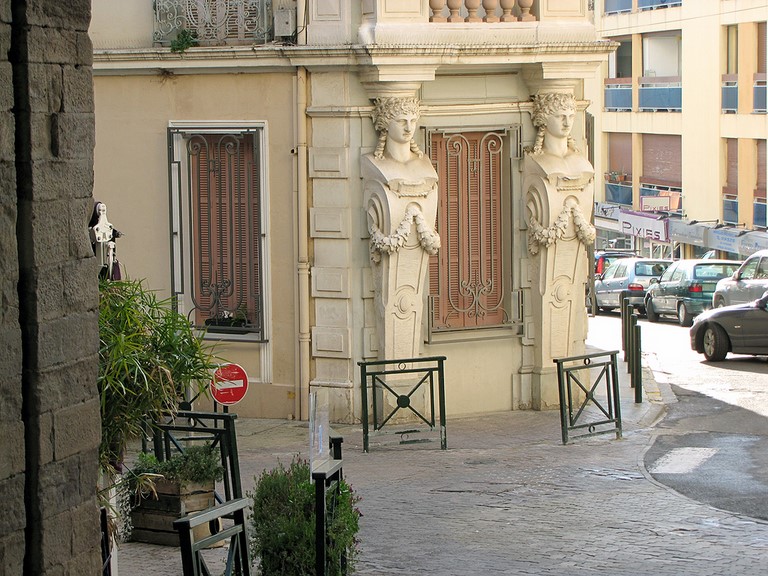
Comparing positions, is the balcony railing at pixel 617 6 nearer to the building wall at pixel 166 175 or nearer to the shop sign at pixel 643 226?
the shop sign at pixel 643 226

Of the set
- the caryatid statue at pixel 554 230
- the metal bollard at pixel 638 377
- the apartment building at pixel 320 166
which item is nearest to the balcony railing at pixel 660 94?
the metal bollard at pixel 638 377

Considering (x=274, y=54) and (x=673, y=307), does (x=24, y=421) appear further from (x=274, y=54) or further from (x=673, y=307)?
(x=673, y=307)

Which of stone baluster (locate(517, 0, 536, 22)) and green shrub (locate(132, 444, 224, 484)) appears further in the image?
stone baluster (locate(517, 0, 536, 22))

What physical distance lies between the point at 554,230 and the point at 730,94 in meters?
27.6

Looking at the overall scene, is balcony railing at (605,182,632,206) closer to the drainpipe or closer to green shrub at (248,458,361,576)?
the drainpipe

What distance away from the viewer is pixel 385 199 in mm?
16125

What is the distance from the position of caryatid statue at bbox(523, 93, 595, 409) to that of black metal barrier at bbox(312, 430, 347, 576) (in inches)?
323

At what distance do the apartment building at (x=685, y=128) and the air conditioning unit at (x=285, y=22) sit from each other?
25727 millimetres

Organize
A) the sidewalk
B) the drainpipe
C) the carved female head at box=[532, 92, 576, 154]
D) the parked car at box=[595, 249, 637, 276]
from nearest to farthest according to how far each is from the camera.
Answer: the sidewalk
the drainpipe
the carved female head at box=[532, 92, 576, 154]
the parked car at box=[595, 249, 637, 276]

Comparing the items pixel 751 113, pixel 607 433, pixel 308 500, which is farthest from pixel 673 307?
pixel 308 500

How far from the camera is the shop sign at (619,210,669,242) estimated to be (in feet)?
151

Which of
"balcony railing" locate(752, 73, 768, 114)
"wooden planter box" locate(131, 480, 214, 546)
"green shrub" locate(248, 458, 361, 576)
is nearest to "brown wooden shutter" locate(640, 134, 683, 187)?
"balcony railing" locate(752, 73, 768, 114)

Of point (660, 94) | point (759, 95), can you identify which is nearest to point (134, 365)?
point (759, 95)

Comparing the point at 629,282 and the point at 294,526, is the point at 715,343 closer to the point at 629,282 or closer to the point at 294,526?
the point at 629,282
